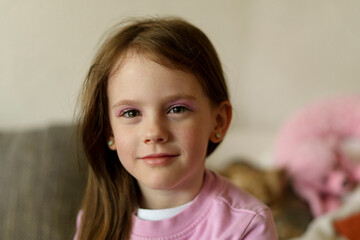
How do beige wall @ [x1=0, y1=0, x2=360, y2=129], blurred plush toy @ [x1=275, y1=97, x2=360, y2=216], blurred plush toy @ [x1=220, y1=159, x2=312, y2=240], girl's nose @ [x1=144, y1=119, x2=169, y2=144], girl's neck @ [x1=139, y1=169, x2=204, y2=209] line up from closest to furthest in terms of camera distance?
girl's nose @ [x1=144, y1=119, x2=169, y2=144] < girl's neck @ [x1=139, y1=169, x2=204, y2=209] < beige wall @ [x1=0, y1=0, x2=360, y2=129] < blurred plush toy @ [x1=220, y1=159, x2=312, y2=240] < blurred plush toy @ [x1=275, y1=97, x2=360, y2=216]

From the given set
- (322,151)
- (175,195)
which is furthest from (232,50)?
(175,195)

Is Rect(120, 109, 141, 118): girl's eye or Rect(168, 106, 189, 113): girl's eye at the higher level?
Rect(168, 106, 189, 113): girl's eye

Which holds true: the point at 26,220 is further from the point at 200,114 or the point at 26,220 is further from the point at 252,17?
the point at 252,17

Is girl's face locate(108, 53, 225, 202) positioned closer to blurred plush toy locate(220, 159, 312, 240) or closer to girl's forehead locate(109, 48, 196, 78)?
girl's forehead locate(109, 48, 196, 78)

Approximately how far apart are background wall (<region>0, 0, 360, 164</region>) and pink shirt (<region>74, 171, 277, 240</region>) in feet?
1.85

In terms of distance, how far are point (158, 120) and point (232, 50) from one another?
1.31m

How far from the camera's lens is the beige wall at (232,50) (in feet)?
3.61

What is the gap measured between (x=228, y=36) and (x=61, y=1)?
103 cm

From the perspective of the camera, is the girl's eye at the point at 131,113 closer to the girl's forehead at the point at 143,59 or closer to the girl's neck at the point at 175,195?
the girl's forehead at the point at 143,59

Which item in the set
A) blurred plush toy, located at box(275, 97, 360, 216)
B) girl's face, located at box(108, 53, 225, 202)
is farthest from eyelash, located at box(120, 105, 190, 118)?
blurred plush toy, located at box(275, 97, 360, 216)

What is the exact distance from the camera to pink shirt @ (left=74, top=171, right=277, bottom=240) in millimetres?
790

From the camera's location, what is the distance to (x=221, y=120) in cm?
89

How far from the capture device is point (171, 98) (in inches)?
29.5

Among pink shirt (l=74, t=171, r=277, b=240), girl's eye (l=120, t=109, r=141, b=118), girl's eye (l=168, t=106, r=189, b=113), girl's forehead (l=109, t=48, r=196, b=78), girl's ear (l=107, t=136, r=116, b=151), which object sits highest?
girl's forehead (l=109, t=48, r=196, b=78)
